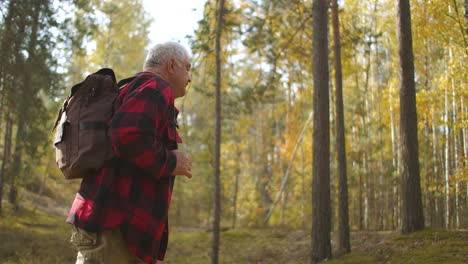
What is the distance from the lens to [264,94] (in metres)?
11.7

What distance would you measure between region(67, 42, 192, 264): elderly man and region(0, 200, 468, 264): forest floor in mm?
5984

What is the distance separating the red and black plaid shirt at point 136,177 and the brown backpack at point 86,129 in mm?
56

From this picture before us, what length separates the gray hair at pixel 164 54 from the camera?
1.99 metres

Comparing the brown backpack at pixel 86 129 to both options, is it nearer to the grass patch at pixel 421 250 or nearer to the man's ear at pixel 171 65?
the man's ear at pixel 171 65

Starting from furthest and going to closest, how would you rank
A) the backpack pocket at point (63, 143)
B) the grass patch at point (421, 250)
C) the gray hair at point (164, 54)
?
the grass patch at point (421, 250) → the gray hair at point (164, 54) → the backpack pocket at point (63, 143)

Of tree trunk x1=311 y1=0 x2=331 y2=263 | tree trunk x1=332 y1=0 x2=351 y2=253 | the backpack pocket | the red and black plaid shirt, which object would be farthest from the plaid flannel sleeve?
tree trunk x1=332 y1=0 x2=351 y2=253

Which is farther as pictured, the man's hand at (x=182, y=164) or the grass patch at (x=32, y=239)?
the grass patch at (x=32, y=239)

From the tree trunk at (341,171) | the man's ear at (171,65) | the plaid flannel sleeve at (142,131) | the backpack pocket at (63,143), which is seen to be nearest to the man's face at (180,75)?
the man's ear at (171,65)

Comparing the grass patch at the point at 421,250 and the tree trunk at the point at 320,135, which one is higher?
the tree trunk at the point at 320,135

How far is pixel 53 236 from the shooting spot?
33.6 feet

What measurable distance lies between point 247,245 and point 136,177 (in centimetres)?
1222

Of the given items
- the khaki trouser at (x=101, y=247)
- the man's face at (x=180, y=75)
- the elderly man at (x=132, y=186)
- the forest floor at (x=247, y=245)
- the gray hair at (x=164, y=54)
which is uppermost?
the gray hair at (x=164, y=54)

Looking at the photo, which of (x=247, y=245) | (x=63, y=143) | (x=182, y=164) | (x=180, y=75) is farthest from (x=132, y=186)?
(x=247, y=245)

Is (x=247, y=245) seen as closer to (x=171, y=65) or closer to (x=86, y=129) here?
(x=171, y=65)
